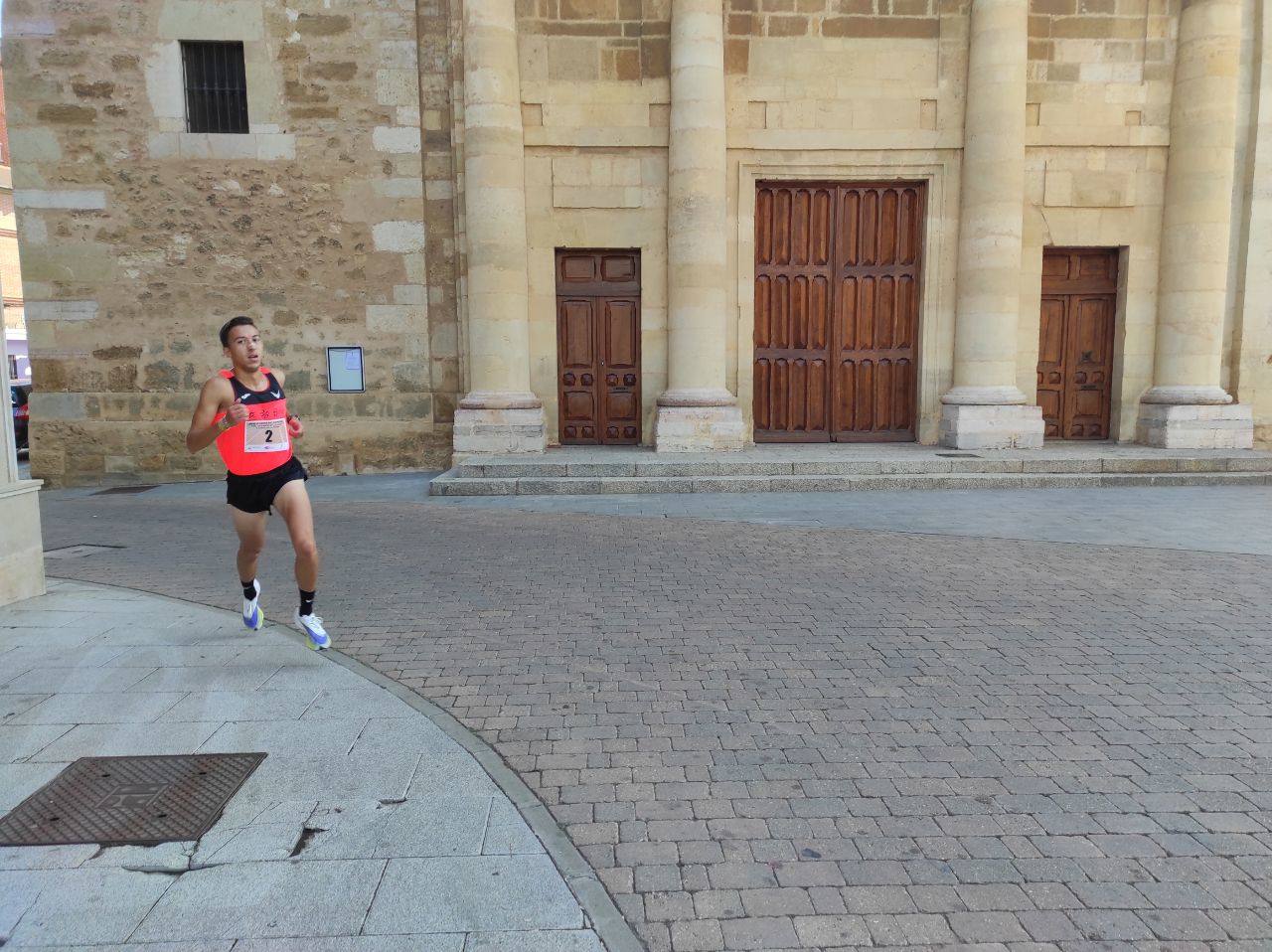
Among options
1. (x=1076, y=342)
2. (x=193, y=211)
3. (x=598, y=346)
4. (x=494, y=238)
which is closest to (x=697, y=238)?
(x=598, y=346)

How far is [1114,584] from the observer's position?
5.79 metres

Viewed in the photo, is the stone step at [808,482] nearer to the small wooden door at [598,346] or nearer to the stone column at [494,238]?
the stone column at [494,238]

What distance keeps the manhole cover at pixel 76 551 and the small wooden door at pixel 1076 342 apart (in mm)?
12612

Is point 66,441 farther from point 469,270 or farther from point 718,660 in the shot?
point 718,660

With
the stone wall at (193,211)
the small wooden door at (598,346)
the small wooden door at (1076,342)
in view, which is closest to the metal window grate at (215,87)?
the stone wall at (193,211)

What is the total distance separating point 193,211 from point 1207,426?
14867 millimetres

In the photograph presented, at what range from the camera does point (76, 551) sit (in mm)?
7316

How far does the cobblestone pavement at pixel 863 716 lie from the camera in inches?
93.0

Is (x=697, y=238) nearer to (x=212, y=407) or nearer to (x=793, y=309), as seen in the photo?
(x=793, y=309)

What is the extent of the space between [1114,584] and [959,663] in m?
2.31

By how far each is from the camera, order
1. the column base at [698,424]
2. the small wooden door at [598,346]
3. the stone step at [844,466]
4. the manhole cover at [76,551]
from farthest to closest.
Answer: the small wooden door at [598,346]
the column base at [698,424]
the stone step at [844,466]
the manhole cover at [76,551]

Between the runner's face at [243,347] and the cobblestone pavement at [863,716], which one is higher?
the runner's face at [243,347]

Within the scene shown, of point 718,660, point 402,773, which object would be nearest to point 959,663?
point 718,660

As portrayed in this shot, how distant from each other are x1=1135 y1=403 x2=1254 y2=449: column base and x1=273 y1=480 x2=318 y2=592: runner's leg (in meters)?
12.0
